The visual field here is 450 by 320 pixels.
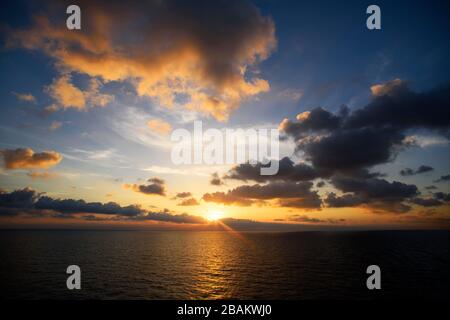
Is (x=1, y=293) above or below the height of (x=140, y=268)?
above

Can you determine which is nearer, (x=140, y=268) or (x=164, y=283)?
(x=164, y=283)

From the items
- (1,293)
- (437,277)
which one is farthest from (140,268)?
(437,277)

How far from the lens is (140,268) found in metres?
63.9

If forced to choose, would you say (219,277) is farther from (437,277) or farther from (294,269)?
(437,277)
